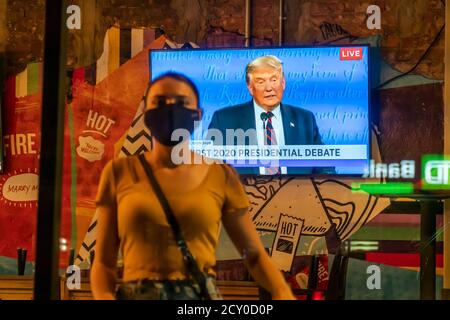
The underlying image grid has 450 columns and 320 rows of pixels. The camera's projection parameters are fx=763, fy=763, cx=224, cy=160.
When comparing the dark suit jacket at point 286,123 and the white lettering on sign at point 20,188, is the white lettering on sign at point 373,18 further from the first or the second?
the white lettering on sign at point 20,188

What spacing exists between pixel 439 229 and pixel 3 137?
275 centimetres

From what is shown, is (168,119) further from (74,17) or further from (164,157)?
(74,17)

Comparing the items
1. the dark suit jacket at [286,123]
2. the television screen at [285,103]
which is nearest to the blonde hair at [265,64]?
the television screen at [285,103]

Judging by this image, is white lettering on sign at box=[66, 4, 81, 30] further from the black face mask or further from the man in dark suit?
the black face mask

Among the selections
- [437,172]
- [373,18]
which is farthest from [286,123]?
[373,18]

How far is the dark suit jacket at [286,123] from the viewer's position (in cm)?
337

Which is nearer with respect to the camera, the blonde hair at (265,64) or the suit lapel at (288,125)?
the suit lapel at (288,125)

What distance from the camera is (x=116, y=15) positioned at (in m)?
4.48

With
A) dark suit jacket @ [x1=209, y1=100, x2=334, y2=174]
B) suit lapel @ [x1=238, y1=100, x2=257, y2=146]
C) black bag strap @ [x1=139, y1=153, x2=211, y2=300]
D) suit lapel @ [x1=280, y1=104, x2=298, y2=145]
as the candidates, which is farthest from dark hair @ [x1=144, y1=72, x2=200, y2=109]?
suit lapel @ [x1=280, y1=104, x2=298, y2=145]

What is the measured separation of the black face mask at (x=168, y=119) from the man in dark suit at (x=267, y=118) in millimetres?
369

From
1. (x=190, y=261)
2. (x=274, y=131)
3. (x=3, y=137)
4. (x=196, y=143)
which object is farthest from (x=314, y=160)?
(x=3, y=137)

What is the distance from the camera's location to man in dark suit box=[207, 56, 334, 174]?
3408mm

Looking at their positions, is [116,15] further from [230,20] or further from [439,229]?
[439,229]

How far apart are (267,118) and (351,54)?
0.95 m
